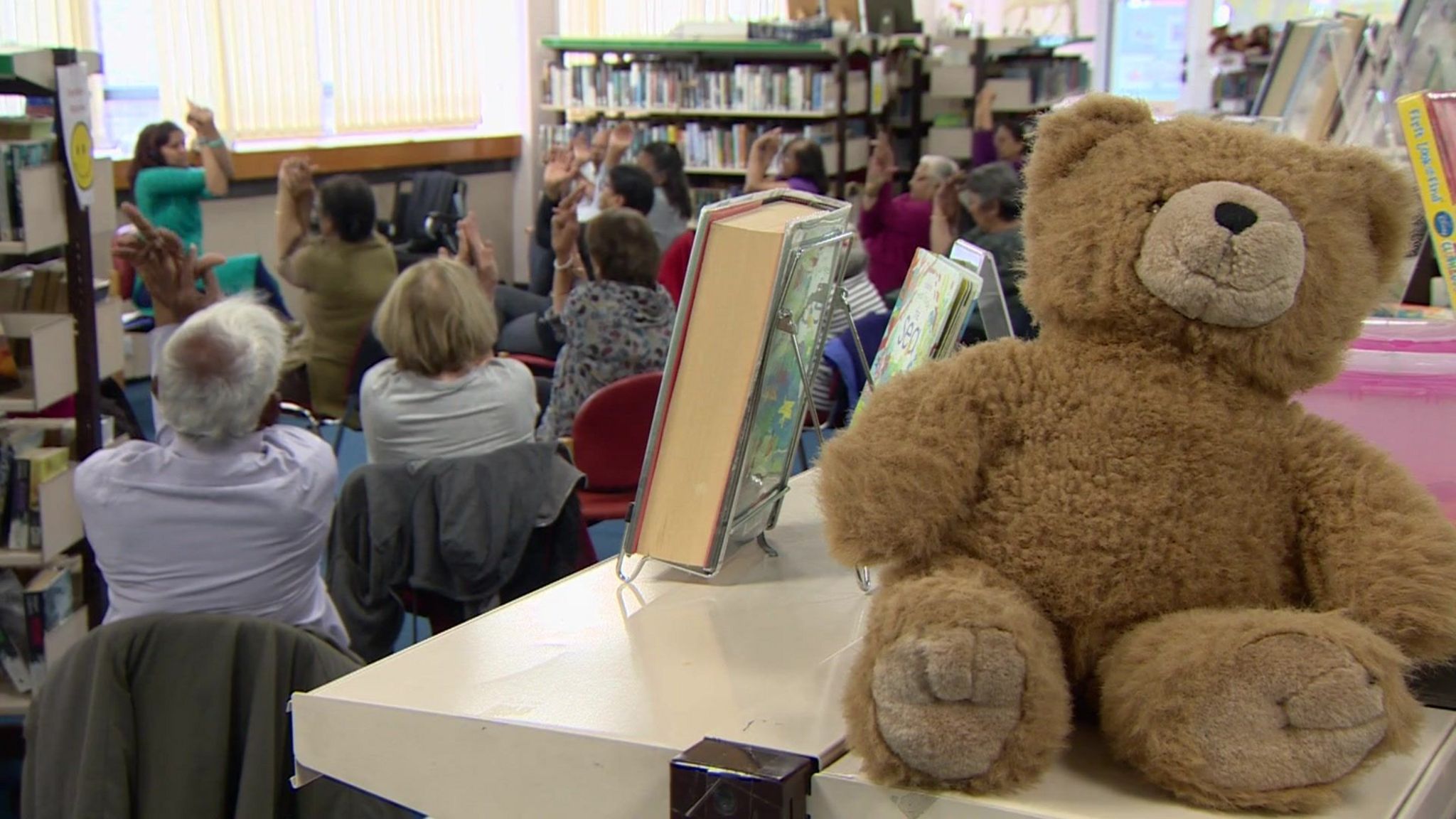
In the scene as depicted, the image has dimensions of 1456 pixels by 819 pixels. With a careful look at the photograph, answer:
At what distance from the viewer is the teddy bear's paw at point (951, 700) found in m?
0.79

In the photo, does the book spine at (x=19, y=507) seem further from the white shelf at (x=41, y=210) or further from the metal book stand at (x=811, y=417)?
the metal book stand at (x=811, y=417)

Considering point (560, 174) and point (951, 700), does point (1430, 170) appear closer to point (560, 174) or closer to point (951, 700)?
point (951, 700)

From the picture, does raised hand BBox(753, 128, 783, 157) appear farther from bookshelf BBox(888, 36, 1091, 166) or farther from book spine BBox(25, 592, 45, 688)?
book spine BBox(25, 592, 45, 688)

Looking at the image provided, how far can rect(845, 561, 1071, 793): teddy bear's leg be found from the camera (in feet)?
2.61

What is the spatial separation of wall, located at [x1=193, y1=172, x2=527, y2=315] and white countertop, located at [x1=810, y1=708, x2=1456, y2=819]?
5500 mm

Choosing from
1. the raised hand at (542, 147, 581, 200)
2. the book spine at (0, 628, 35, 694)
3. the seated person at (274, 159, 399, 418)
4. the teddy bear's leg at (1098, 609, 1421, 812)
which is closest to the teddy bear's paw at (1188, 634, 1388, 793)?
the teddy bear's leg at (1098, 609, 1421, 812)

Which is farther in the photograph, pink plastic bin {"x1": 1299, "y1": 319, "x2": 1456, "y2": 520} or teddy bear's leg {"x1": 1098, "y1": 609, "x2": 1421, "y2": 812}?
pink plastic bin {"x1": 1299, "y1": 319, "x2": 1456, "y2": 520}

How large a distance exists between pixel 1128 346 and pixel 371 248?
3.98 m

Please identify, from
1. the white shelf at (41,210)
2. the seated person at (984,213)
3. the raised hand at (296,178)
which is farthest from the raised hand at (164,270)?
the seated person at (984,213)

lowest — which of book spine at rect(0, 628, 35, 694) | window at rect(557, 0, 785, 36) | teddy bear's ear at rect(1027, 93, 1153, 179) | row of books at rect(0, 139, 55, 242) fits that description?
book spine at rect(0, 628, 35, 694)

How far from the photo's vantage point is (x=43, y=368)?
2617mm

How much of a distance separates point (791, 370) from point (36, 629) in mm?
2008

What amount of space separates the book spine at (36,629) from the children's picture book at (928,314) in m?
1.91

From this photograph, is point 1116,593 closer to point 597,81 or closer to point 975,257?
point 975,257
